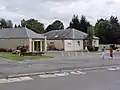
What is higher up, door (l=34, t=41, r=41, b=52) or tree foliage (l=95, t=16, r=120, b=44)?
tree foliage (l=95, t=16, r=120, b=44)

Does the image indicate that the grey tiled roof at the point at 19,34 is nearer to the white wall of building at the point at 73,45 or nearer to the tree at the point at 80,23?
the white wall of building at the point at 73,45

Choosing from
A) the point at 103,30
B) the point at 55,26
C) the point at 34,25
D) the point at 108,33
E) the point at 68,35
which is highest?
the point at 55,26

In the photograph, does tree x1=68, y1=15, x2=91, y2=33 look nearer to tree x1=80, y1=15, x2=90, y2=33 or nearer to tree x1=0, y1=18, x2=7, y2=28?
tree x1=80, y1=15, x2=90, y2=33

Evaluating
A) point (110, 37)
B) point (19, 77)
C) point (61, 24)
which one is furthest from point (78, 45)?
point (61, 24)

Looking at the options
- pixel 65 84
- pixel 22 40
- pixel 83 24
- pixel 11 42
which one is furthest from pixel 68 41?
pixel 65 84

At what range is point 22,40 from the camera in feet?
194

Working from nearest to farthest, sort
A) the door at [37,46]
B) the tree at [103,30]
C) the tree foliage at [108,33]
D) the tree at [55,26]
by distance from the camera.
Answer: the door at [37,46] < the tree foliage at [108,33] < the tree at [103,30] < the tree at [55,26]

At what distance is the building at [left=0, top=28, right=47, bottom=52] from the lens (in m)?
58.9

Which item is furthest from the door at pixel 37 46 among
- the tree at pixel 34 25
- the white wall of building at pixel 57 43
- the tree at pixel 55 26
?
the tree at pixel 55 26

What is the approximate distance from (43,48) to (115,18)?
182 feet

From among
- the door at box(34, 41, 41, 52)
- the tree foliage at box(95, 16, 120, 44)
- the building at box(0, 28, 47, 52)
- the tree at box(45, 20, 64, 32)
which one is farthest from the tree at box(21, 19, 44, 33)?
the door at box(34, 41, 41, 52)

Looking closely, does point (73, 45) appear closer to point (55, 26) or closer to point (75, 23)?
point (75, 23)

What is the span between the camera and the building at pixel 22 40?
58.9m

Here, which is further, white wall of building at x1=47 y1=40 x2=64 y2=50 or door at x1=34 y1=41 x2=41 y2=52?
white wall of building at x1=47 y1=40 x2=64 y2=50
